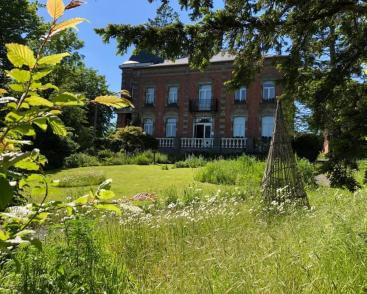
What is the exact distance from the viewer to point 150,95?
128 feet

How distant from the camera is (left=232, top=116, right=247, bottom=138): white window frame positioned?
34.7 meters

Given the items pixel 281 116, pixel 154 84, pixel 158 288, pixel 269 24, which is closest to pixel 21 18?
pixel 154 84

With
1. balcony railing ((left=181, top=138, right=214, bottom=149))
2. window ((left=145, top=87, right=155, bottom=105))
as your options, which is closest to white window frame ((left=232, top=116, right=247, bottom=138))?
balcony railing ((left=181, top=138, right=214, bottom=149))

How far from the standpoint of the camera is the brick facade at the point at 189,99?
1348 inches

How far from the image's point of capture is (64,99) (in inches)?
54.0

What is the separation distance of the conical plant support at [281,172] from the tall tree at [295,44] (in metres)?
1.68

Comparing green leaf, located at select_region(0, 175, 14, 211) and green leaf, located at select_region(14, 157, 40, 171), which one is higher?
green leaf, located at select_region(14, 157, 40, 171)

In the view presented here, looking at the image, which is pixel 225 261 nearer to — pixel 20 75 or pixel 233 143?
pixel 20 75

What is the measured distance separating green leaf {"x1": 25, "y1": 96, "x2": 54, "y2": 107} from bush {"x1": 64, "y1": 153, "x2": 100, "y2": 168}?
77.9 feet

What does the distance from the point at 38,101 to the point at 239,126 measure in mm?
33894

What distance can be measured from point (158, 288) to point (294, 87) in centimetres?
451

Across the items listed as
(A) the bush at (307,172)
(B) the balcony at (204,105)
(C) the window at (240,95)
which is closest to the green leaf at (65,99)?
(A) the bush at (307,172)

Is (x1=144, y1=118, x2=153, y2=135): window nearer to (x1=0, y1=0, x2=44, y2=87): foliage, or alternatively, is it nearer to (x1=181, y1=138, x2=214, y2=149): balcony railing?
(x1=181, y1=138, x2=214, y2=149): balcony railing

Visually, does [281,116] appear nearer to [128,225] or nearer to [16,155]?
[128,225]
